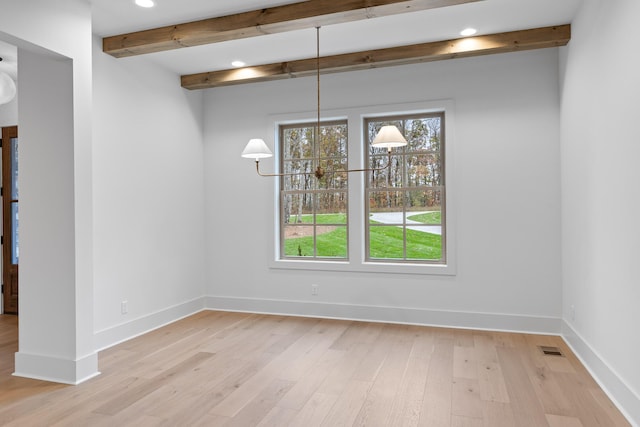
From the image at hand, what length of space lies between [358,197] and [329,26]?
1928mm

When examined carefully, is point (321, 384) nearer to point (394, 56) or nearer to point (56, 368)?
point (56, 368)

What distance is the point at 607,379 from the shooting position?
300 cm

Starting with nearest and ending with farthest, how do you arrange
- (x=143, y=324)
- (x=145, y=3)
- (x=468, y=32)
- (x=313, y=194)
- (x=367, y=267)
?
1. (x=145, y=3)
2. (x=468, y=32)
3. (x=143, y=324)
4. (x=367, y=267)
5. (x=313, y=194)

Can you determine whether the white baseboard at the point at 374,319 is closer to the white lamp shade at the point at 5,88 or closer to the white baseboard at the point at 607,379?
the white baseboard at the point at 607,379

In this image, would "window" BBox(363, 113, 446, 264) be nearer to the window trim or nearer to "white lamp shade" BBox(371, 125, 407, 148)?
the window trim

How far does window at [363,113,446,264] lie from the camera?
193 inches

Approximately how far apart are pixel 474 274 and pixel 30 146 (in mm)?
4287

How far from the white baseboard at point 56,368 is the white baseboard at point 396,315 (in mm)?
2196

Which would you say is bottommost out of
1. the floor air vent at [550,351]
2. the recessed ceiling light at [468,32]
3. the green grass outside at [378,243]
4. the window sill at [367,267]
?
the floor air vent at [550,351]

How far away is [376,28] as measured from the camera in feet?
13.0

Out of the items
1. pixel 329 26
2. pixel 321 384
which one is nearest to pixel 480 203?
pixel 329 26

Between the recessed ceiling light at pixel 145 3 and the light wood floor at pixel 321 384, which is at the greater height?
the recessed ceiling light at pixel 145 3

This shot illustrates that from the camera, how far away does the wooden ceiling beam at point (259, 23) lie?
3219mm

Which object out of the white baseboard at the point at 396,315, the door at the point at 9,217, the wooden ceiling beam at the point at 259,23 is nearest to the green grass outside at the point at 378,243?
the white baseboard at the point at 396,315
